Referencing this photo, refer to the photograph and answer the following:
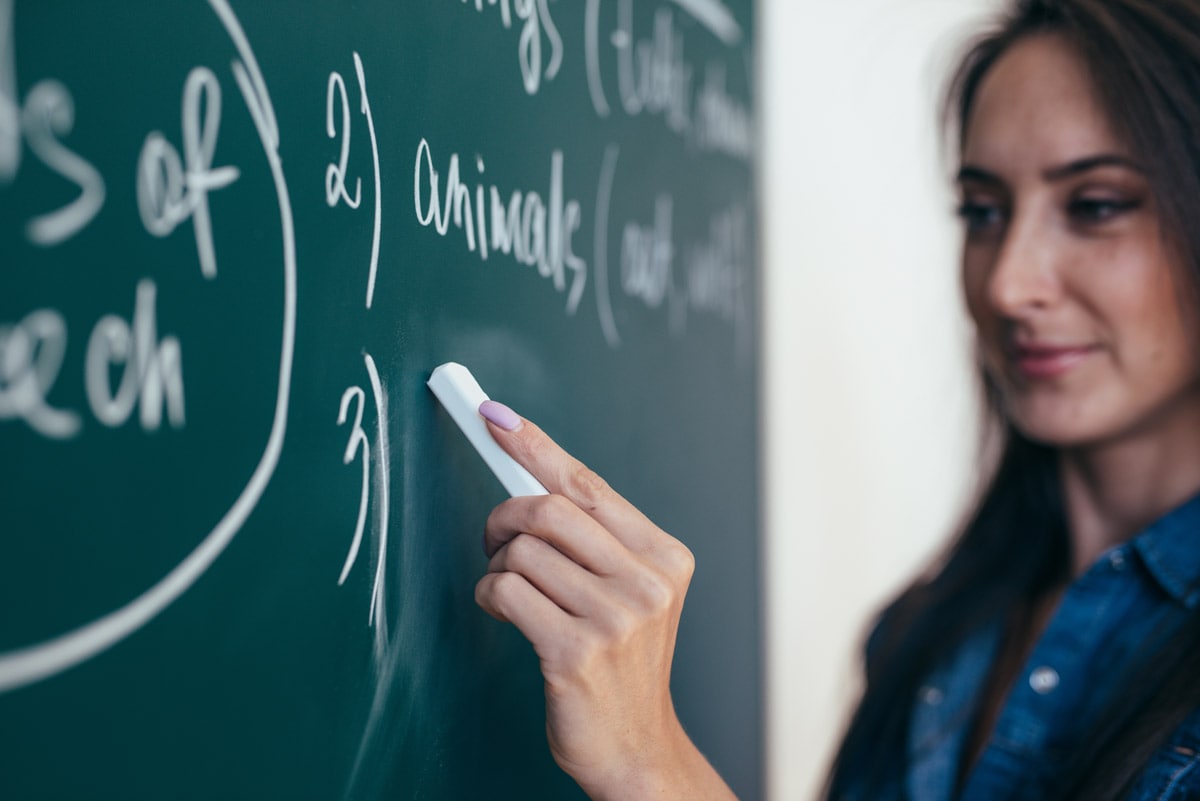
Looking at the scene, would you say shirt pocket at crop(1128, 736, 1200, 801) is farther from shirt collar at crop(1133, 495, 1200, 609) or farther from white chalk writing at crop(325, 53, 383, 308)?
white chalk writing at crop(325, 53, 383, 308)

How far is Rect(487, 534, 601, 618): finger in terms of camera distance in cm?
51

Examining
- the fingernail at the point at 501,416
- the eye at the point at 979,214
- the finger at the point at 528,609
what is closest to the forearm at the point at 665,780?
the finger at the point at 528,609

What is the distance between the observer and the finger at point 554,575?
51cm

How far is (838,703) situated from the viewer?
4.26 ft

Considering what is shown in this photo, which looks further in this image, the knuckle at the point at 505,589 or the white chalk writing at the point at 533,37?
the white chalk writing at the point at 533,37

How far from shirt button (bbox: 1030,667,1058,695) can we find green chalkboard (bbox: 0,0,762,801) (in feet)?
1.17

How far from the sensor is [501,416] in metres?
0.52

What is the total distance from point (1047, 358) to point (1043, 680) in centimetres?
27

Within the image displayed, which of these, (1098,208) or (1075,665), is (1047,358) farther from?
(1075,665)

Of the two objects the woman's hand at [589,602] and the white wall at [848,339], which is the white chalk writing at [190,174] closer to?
the woman's hand at [589,602]

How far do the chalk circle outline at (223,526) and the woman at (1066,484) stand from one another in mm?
137

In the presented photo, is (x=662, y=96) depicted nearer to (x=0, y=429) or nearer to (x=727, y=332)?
(x=727, y=332)

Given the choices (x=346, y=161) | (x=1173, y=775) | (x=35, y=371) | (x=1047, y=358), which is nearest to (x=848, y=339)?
(x=1047, y=358)

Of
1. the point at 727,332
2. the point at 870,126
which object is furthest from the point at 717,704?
the point at 870,126
